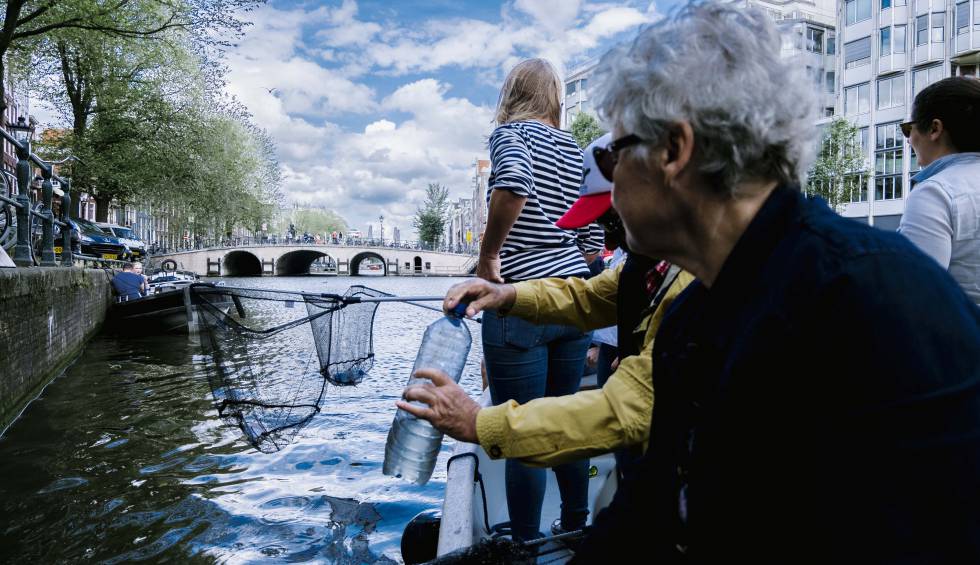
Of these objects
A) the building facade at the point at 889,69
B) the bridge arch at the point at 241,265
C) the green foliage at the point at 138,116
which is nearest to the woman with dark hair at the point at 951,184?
the green foliage at the point at 138,116

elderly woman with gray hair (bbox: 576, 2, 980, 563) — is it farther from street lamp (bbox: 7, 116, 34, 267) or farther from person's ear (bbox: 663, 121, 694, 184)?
street lamp (bbox: 7, 116, 34, 267)

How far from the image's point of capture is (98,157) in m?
26.2

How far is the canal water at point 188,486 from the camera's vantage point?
4035 millimetres

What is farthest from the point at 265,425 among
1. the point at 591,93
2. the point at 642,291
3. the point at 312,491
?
the point at 591,93

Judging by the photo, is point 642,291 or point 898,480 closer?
point 898,480

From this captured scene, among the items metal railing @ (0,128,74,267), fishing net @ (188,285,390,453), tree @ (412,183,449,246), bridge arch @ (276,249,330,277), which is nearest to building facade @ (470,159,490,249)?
tree @ (412,183,449,246)

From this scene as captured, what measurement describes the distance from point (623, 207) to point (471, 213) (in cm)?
10447

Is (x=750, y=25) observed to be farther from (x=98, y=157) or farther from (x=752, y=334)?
(x=98, y=157)

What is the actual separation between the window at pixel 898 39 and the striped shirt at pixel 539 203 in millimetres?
37875

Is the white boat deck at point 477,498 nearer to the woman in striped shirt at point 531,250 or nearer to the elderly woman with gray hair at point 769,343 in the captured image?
the woman in striped shirt at point 531,250

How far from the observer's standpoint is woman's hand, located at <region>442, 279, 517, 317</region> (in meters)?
1.95

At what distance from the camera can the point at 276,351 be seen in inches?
181

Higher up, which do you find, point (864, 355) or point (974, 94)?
point (974, 94)

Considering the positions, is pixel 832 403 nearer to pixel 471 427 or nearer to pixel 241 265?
pixel 471 427
